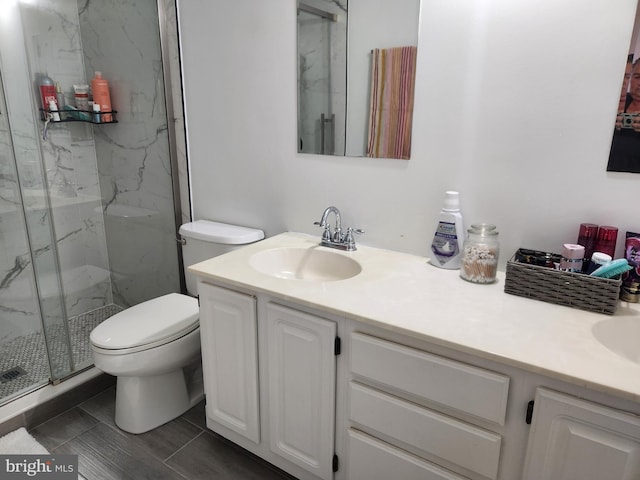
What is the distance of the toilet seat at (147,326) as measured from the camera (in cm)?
172

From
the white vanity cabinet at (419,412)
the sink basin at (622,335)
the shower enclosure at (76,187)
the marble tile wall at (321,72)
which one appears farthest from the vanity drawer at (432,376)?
the shower enclosure at (76,187)

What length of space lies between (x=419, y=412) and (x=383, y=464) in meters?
0.24

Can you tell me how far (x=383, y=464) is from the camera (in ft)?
4.27

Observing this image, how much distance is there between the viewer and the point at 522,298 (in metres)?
1.29

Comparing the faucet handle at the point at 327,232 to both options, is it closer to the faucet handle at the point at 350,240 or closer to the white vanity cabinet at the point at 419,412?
the faucet handle at the point at 350,240

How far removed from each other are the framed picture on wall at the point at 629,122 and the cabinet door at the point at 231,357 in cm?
113

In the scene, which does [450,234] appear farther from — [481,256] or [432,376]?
[432,376]

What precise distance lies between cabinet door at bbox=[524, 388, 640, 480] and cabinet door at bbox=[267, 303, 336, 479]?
0.55 meters

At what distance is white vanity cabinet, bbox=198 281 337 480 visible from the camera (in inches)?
53.4

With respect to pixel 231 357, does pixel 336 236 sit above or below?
above

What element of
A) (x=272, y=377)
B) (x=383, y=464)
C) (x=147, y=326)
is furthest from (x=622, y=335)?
(x=147, y=326)

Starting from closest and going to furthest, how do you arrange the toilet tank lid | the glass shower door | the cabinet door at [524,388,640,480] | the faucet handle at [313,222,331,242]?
the cabinet door at [524,388,640,480] → the faucet handle at [313,222,331,242] → the toilet tank lid → the glass shower door

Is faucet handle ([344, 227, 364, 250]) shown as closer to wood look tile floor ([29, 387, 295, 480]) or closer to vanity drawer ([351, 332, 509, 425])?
vanity drawer ([351, 332, 509, 425])

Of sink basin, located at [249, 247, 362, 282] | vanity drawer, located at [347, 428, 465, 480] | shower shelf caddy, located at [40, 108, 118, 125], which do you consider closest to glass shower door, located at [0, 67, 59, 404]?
shower shelf caddy, located at [40, 108, 118, 125]
